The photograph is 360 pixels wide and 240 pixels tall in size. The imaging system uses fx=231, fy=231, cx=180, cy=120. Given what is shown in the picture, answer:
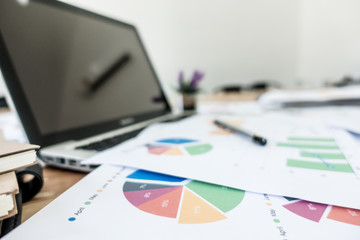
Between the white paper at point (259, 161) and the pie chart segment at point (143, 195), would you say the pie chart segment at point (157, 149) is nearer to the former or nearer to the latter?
the white paper at point (259, 161)

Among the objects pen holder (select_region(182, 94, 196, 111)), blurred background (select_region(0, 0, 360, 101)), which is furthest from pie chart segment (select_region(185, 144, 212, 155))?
blurred background (select_region(0, 0, 360, 101))

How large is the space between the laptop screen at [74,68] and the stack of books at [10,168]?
0.18 m

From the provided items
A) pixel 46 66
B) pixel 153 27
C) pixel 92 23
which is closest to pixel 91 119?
pixel 46 66

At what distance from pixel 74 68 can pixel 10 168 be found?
330 mm

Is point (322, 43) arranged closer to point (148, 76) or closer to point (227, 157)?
point (148, 76)

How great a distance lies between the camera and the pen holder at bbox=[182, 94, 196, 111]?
2.96ft

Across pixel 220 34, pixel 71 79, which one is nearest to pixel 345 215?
pixel 71 79

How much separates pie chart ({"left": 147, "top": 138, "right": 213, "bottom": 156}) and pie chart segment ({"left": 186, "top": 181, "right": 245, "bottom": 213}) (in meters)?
0.09

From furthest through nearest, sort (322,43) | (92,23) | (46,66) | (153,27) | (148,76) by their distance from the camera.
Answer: (153,27)
(322,43)
(148,76)
(92,23)
(46,66)

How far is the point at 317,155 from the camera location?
0.34 meters

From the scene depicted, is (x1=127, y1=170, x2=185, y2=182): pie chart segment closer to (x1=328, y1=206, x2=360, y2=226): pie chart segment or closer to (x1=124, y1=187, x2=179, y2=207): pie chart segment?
(x1=124, y1=187, x2=179, y2=207): pie chart segment

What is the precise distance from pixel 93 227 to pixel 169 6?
291 cm

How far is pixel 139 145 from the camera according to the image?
406 mm

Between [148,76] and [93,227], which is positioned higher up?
[148,76]
